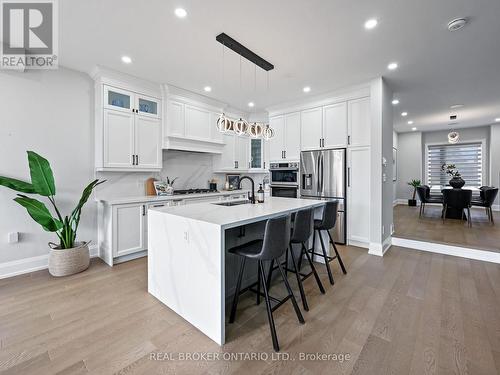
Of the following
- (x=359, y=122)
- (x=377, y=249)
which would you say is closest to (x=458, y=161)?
(x=359, y=122)

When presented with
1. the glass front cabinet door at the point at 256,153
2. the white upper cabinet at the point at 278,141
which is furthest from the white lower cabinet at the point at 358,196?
the glass front cabinet door at the point at 256,153

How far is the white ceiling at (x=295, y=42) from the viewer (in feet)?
6.94

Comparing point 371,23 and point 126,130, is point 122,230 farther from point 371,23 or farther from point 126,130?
point 371,23

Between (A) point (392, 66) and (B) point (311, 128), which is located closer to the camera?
(A) point (392, 66)

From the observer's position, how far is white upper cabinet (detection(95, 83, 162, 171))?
10.9 ft

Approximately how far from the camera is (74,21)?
2.31 meters

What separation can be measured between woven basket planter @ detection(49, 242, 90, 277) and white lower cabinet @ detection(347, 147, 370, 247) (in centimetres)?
412

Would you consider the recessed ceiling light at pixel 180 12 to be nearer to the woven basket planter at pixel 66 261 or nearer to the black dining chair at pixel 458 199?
the woven basket planter at pixel 66 261

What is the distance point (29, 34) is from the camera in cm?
258

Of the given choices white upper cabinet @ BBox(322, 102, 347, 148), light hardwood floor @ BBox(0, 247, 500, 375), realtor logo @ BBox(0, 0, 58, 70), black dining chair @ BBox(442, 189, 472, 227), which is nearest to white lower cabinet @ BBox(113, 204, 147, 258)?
light hardwood floor @ BBox(0, 247, 500, 375)

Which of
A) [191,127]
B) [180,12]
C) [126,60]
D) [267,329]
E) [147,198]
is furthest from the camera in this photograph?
[191,127]

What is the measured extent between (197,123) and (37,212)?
2.75m

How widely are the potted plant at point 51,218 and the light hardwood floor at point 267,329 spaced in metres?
0.18

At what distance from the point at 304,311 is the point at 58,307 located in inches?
92.8
